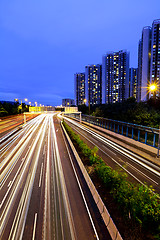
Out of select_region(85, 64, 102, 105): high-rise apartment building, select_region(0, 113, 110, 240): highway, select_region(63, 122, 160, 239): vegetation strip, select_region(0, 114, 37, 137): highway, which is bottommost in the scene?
select_region(0, 113, 110, 240): highway

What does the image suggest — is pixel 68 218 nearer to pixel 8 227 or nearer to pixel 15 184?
pixel 8 227

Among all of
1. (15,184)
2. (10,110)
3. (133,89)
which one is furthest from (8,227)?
(133,89)

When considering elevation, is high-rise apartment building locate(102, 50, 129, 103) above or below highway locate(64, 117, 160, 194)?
above

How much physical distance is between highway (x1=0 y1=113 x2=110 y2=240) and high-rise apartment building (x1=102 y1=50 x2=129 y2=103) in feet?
471

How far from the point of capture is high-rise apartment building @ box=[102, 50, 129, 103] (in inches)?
5915

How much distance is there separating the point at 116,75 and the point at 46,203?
163936 mm

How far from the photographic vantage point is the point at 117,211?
7129 millimetres

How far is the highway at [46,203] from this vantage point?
6.46m

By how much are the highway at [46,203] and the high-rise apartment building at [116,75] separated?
471 feet

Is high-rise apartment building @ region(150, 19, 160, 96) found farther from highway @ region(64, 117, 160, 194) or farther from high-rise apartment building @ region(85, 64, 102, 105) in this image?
highway @ region(64, 117, 160, 194)

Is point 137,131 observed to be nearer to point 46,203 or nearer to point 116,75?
point 46,203

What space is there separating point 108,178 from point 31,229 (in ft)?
18.3

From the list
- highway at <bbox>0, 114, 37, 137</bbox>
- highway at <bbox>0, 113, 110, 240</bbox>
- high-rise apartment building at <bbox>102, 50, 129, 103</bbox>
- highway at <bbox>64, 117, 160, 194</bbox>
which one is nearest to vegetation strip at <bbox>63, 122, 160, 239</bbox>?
highway at <bbox>0, 113, 110, 240</bbox>

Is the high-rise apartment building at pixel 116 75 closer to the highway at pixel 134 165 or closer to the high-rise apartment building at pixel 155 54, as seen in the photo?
the high-rise apartment building at pixel 155 54
